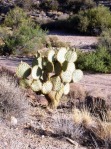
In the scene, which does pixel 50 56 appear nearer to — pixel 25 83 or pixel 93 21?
pixel 25 83

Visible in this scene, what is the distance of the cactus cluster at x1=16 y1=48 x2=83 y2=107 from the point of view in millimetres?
10617

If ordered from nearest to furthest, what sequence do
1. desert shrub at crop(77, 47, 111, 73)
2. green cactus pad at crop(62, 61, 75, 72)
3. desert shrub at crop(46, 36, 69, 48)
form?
1. green cactus pad at crop(62, 61, 75, 72)
2. desert shrub at crop(77, 47, 111, 73)
3. desert shrub at crop(46, 36, 69, 48)

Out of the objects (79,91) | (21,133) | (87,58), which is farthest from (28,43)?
(21,133)

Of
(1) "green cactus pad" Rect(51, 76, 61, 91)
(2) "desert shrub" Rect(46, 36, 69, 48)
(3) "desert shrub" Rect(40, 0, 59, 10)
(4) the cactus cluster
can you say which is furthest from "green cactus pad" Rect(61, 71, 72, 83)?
(3) "desert shrub" Rect(40, 0, 59, 10)

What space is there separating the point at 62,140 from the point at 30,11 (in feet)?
132

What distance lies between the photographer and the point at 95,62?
16.5 meters

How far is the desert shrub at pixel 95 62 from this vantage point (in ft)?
53.5

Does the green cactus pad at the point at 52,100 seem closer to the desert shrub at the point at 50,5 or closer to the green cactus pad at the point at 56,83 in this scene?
the green cactus pad at the point at 56,83

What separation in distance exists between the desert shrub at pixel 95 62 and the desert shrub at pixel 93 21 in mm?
13690

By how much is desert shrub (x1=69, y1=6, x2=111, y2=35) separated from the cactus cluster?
2003 centimetres

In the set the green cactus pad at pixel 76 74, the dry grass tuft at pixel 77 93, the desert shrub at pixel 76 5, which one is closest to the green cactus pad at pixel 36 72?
the green cactus pad at pixel 76 74

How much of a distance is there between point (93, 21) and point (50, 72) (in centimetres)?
2113

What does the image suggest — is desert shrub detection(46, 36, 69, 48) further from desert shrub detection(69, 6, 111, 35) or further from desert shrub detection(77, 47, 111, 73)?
desert shrub detection(77, 47, 111, 73)

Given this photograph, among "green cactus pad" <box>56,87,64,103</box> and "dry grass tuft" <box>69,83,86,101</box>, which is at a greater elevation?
"green cactus pad" <box>56,87,64,103</box>
